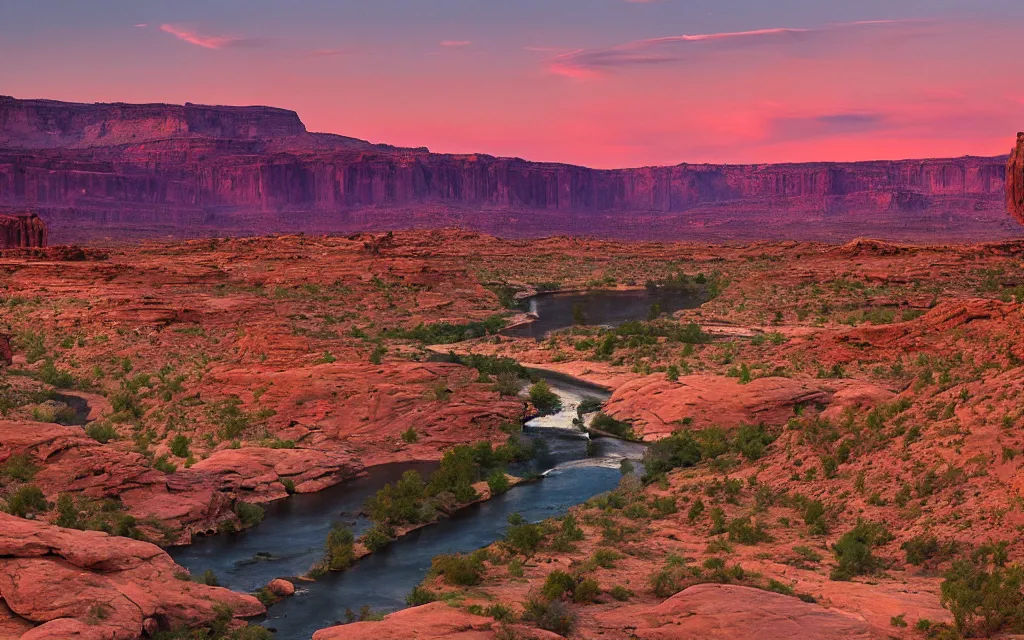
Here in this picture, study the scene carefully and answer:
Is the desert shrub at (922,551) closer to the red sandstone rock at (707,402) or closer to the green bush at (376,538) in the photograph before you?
the red sandstone rock at (707,402)

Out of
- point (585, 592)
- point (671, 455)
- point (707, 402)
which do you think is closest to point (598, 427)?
point (707, 402)

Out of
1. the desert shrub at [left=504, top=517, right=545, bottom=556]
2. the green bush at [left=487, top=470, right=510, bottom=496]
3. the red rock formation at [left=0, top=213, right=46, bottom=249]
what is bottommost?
the green bush at [left=487, top=470, right=510, bottom=496]

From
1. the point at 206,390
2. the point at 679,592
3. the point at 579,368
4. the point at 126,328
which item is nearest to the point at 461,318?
→ the point at 579,368

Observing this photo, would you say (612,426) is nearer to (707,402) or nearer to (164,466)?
(707,402)

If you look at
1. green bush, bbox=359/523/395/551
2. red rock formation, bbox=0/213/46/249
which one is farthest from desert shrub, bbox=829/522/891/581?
red rock formation, bbox=0/213/46/249

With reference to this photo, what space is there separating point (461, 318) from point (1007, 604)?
55.6m

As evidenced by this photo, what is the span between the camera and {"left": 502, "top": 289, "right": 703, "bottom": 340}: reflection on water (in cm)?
7133

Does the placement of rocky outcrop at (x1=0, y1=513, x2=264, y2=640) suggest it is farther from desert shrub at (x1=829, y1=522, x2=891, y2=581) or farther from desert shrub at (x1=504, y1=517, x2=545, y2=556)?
desert shrub at (x1=829, y1=522, x2=891, y2=581)

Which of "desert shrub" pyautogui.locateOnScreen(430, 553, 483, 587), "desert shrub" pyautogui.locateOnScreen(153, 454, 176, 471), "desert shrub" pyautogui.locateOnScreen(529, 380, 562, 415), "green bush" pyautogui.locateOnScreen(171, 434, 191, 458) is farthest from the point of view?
"desert shrub" pyautogui.locateOnScreen(529, 380, 562, 415)

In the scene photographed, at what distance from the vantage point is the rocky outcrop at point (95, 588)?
19.9 m

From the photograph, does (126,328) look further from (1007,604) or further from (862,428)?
(1007,604)

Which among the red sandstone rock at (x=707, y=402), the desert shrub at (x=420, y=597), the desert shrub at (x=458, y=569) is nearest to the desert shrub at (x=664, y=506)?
the desert shrub at (x=458, y=569)

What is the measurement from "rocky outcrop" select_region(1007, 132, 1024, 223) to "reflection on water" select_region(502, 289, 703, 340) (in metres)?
36.0

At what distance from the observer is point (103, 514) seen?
28297mm
